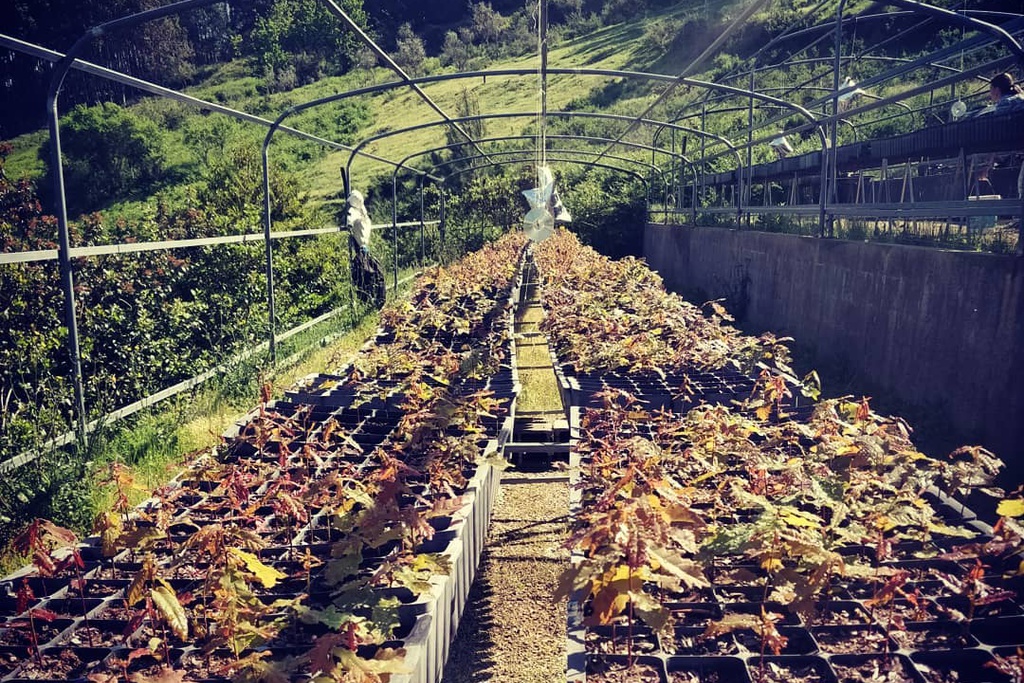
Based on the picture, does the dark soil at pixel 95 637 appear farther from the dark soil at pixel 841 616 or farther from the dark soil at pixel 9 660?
the dark soil at pixel 841 616

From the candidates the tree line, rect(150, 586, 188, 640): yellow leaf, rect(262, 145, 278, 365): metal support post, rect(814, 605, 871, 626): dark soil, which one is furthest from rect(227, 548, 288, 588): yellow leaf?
the tree line

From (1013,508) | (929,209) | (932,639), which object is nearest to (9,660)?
(932,639)

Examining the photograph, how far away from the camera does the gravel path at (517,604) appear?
3.37 metres

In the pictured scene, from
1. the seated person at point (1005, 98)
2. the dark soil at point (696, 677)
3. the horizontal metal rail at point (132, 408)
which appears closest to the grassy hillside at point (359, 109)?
the horizontal metal rail at point (132, 408)

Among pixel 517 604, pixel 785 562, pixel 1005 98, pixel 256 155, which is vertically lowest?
pixel 517 604

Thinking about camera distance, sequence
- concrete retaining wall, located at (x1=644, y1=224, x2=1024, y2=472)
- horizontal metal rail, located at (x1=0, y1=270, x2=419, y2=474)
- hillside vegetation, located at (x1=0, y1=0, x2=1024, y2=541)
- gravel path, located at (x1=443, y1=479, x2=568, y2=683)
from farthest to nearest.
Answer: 1. hillside vegetation, located at (x1=0, y1=0, x2=1024, y2=541)
2. concrete retaining wall, located at (x1=644, y1=224, x2=1024, y2=472)
3. horizontal metal rail, located at (x1=0, y1=270, x2=419, y2=474)
4. gravel path, located at (x1=443, y1=479, x2=568, y2=683)

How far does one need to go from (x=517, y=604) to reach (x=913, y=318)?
12.7 feet

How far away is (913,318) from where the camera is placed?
19.2 feet

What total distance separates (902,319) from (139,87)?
19.3ft

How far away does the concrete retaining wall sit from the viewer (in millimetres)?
4629

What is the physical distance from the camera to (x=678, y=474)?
329cm

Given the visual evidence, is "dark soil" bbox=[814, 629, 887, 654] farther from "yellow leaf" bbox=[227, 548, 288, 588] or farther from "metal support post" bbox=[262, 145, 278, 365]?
"metal support post" bbox=[262, 145, 278, 365]

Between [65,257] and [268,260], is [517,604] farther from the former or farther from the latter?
[268,260]

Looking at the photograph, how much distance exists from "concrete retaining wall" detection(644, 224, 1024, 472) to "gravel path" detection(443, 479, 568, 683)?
2655 mm
